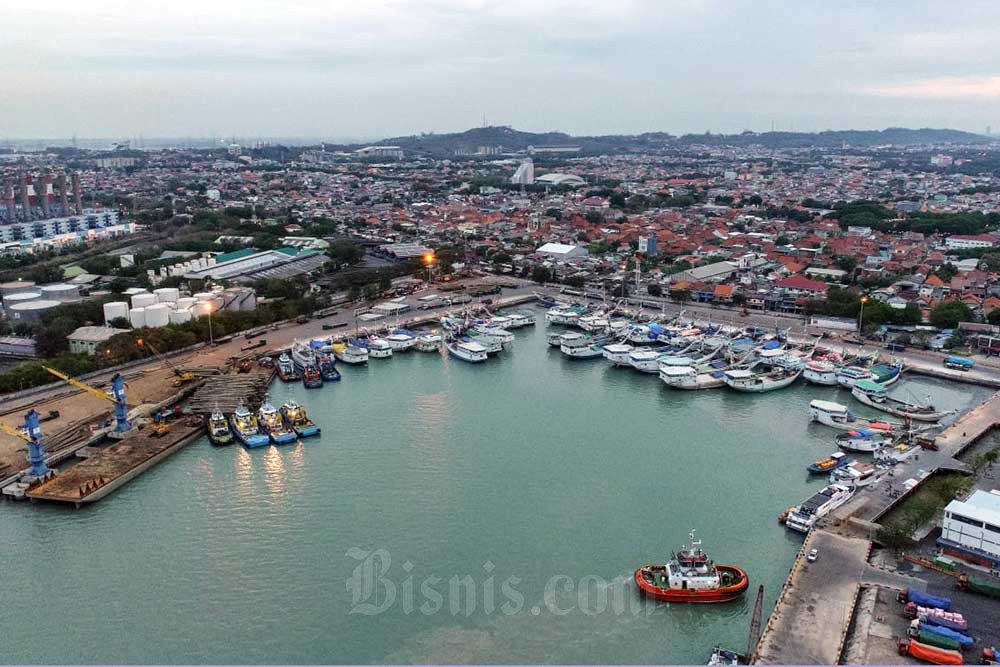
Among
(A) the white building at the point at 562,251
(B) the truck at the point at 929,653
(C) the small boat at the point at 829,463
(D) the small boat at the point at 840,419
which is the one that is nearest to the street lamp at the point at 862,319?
(D) the small boat at the point at 840,419

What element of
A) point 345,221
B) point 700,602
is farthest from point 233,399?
point 345,221

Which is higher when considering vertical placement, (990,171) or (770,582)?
(990,171)

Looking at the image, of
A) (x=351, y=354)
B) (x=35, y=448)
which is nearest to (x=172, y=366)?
(x=351, y=354)

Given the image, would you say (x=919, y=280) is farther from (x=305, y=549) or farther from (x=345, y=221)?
(x=345, y=221)

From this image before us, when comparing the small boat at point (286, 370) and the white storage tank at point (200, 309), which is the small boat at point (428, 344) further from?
the white storage tank at point (200, 309)

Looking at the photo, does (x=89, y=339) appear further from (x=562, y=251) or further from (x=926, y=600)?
(x=562, y=251)

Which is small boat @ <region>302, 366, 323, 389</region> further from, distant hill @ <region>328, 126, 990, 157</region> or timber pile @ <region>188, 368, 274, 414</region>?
distant hill @ <region>328, 126, 990, 157</region>
